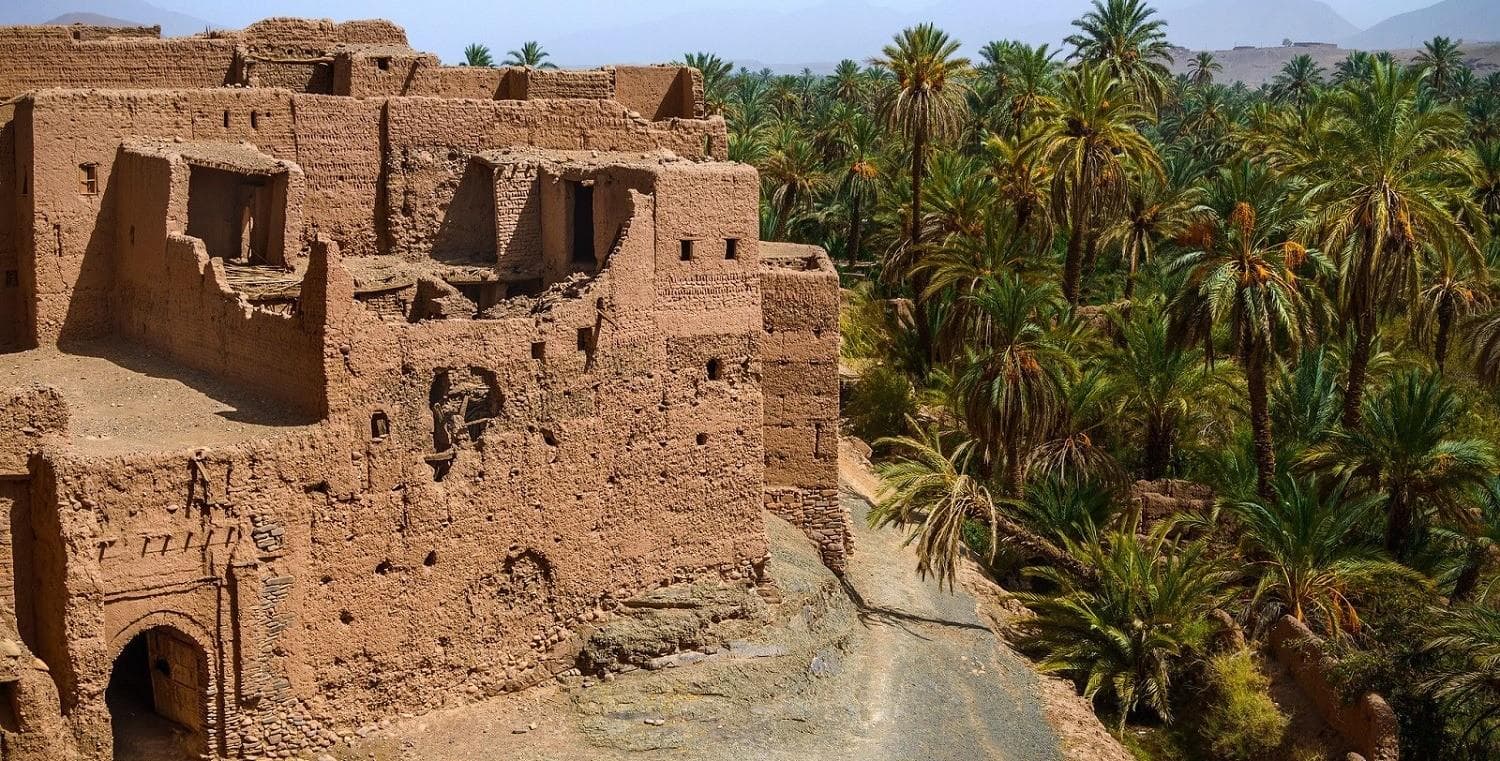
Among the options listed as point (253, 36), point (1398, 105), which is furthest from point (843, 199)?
point (253, 36)

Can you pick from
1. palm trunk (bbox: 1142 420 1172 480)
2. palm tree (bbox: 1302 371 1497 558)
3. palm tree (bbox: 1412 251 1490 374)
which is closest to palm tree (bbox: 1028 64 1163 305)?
palm trunk (bbox: 1142 420 1172 480)

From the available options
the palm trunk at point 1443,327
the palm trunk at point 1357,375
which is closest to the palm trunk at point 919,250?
the palm trunk at point 1357,375

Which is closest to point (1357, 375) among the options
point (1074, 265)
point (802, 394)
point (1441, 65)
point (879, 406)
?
point (1074, 265)

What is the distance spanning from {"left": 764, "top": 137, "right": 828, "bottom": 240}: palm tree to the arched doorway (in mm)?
30732

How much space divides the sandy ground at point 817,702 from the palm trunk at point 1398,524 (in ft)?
23.6

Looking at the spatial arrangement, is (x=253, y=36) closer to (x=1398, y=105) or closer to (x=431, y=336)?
(x=431, y=336)

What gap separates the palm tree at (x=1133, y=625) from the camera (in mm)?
32531

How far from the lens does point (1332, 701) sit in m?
30.5

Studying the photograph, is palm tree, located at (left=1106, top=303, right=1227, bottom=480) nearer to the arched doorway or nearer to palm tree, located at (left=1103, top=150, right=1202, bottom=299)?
palm tree, located at (left=1103, top=150, right=1202, bottom=299)

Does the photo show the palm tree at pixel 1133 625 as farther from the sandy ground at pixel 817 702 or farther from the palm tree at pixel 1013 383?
the palm tree at pixel 1013 383

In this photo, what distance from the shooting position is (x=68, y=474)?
2186cm

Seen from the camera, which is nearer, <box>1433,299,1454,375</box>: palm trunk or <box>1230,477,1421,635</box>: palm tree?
<box>1230,477,1421,635</box>: palm tree

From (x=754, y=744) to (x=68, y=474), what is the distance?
33.1 ft

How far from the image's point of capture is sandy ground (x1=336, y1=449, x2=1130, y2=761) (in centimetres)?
2584
